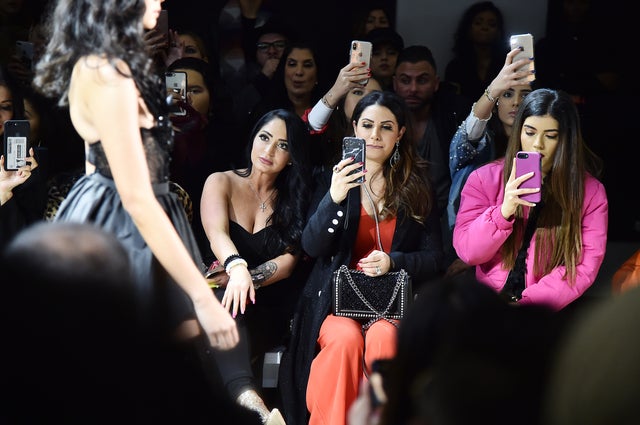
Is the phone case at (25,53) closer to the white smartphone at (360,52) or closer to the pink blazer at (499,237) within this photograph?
the white smartphone at (360,52)

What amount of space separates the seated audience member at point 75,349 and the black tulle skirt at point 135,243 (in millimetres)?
552

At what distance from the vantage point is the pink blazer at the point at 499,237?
11.5 ft

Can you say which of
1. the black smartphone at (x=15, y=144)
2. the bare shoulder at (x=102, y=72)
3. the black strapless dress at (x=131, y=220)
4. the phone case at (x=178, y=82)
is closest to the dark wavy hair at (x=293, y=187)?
the phone case at (x=178, y=82)

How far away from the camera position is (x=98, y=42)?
2.39 metres

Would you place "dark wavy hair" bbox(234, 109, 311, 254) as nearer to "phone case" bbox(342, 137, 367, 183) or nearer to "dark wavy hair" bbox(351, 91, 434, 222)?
"dark wavy hair" bbox(351, 91, 434, 222)

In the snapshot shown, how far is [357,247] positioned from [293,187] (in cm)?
33

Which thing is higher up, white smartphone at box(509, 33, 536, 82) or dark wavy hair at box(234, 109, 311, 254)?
white smartphone at box(509, 33, 536, 82)

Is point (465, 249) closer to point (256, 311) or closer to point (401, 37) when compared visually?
point (256, 311)

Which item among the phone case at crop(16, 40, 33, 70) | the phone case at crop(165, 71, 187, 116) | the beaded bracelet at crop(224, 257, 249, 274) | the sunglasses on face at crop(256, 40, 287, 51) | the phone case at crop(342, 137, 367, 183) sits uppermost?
the sunglasses on face at crop(256, 40, 287, 51)

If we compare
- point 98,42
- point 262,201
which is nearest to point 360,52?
point 262,201

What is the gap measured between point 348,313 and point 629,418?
2.21 meters

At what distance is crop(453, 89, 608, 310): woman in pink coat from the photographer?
140 inches

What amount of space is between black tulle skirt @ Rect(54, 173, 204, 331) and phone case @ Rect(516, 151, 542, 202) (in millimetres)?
1427

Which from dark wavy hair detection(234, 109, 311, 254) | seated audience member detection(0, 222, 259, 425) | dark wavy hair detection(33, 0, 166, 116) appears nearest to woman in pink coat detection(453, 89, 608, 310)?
dark wavy hair detection(234, 109, 311, 254)
